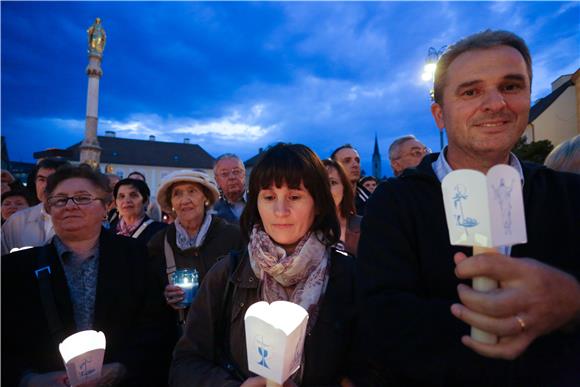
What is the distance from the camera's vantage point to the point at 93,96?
3136cm

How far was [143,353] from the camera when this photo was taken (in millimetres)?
2344

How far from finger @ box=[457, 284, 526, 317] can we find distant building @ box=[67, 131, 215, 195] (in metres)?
64.0

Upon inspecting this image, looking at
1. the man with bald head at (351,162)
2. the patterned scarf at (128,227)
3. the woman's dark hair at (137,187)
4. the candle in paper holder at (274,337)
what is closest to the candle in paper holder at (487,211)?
the candle in paper holder at (274,337)

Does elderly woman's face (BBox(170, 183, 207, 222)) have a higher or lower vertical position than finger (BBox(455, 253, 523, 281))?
higher

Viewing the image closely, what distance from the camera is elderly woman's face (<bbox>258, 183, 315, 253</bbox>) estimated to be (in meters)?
1.97

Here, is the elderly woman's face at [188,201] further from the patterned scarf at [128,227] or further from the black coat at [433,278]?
the black coat at [433,278]

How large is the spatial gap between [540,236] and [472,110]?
53 cm

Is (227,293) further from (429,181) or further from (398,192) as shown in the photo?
(429,181)

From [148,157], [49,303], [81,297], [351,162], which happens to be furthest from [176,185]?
[148,157]

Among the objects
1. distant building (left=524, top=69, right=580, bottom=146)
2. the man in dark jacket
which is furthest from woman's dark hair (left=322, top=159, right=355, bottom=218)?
distant building (left=524, top=69, right=580, bottom=146)

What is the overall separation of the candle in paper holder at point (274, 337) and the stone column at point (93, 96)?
112 ft

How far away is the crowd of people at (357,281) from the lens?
1.11 m

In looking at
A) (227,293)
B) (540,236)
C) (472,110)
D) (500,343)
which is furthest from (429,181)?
(227,293)

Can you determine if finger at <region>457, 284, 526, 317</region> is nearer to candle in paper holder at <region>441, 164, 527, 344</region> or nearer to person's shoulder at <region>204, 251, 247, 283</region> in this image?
candle in paper holder at <region>441, 164, 527, 344</region>
